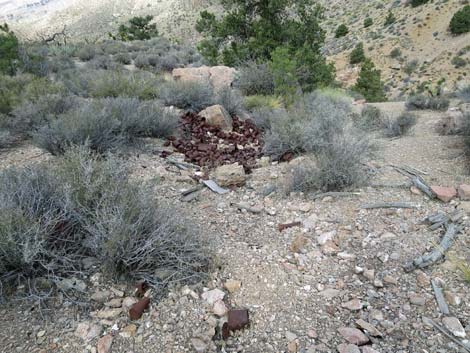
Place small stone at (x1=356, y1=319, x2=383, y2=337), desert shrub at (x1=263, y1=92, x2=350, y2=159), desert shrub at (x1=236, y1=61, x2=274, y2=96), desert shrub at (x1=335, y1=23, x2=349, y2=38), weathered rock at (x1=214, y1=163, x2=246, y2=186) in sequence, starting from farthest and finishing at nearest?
desert shrub at (x1=335, y1=23, x2=349, y2=38) → desert shrub at (x1=236, y1=61, x2=274, y2=96) → desert shrub at (x1=263, y1=92, x2=350, y2=159) → weathered rock at (x1=214, y1=163, x2=246, y2=186) → small stone at (x1=356, y1=319, x2=383, y2=337)

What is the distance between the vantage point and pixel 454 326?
6.36ft

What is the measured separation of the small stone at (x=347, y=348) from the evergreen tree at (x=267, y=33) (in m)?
8.06

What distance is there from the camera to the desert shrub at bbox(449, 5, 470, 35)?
2517cm

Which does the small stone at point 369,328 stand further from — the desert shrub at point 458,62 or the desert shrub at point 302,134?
the desert shrub at point 458,62

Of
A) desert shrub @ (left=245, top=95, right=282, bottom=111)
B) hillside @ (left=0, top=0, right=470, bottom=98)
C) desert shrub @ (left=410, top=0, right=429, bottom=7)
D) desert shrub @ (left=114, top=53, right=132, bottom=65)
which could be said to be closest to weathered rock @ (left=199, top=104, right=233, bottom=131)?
desert shrub @ (left=245, top=95, right=282, bottom=111)

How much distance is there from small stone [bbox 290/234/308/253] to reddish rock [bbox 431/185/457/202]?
151 cm

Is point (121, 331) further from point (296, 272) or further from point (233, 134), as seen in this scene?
point (233, 134)

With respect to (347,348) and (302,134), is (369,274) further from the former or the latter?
(302,134)

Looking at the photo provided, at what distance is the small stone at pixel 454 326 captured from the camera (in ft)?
6.19

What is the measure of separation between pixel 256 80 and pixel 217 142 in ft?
13.2

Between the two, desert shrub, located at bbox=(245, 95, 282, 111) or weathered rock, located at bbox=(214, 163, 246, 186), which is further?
desert shrub, located at bbox=(245, 95, 282, 111)

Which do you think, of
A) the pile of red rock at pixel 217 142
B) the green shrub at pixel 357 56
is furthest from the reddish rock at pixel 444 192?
the green shrub at pixel 357 56

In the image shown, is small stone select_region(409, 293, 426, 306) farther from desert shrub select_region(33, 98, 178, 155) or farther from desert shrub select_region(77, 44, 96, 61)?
desert shrub select_region(77, 44, 96, 61)

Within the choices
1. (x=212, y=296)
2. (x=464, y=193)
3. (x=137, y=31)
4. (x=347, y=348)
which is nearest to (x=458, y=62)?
(x=137, y=31)
